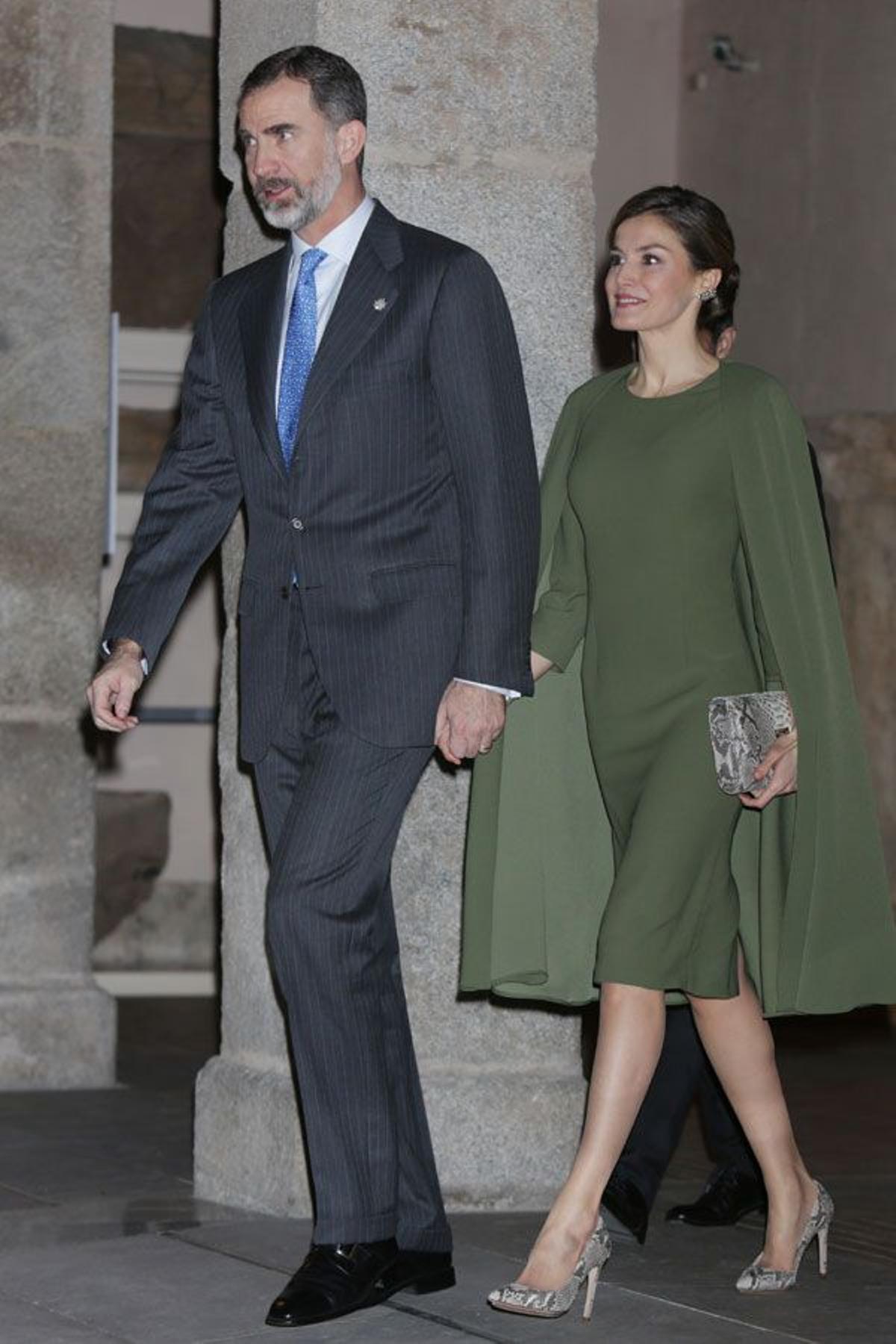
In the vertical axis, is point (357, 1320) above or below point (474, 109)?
below

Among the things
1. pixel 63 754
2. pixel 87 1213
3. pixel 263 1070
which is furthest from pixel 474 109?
pixel 63 754

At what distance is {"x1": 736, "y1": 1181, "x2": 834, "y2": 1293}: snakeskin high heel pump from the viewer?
15.1 ft

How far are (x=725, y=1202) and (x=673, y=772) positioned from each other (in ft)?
4.25

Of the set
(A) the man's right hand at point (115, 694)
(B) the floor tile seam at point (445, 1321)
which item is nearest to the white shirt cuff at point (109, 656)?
(A) the man's right hand at point (115, 694)

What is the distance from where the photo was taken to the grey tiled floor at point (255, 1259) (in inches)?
168

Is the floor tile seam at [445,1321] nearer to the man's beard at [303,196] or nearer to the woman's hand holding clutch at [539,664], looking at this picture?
the woman's hand holding clutch at [539,664]

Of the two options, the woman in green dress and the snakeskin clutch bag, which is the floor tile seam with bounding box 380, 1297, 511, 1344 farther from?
the snakeskin clutch bag

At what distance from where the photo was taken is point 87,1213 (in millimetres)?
5410

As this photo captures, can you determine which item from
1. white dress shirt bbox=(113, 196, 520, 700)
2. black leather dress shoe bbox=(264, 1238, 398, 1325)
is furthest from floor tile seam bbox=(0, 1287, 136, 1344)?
white dress shirt bbox=(113, 196, 520, 700)

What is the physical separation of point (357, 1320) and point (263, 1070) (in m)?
1.16

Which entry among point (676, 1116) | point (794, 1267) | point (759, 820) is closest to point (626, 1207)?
point (676, 1116)

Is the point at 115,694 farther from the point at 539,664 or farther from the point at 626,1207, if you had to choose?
the point at 626,1207

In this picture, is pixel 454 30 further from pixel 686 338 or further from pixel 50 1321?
pixel 50 1321

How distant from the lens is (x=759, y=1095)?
457 cm
